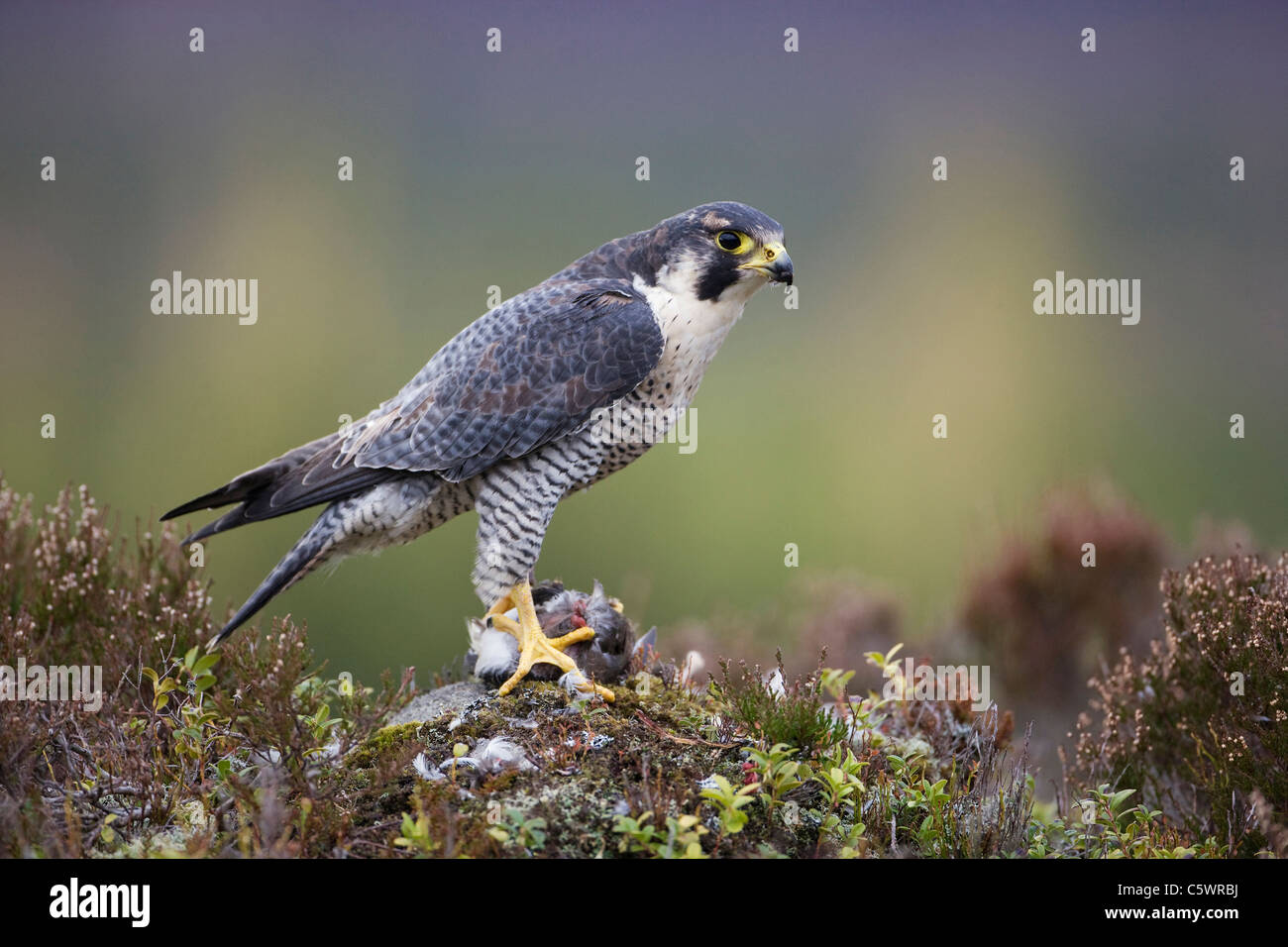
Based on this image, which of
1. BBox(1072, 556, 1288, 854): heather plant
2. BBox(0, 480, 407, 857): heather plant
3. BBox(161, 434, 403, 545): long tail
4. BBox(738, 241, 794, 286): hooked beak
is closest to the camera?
BBox(0, 480, 407, 857): heather plant

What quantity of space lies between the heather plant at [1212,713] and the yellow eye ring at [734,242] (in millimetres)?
1680

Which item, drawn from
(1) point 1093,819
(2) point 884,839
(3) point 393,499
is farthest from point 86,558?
(1) point 1093,819

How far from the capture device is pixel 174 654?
3.21 m

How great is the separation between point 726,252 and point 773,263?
0.49ft

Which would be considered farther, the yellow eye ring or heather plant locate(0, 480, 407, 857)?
the yellow eye ring

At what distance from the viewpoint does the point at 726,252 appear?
2.98 meters

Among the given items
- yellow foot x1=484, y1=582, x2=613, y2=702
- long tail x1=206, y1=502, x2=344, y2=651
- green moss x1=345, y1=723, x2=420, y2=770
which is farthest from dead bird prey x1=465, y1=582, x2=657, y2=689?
long tail x1=206, y1=502, x2=344, y2=651

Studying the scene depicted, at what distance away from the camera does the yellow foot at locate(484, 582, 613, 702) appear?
297 centimetres

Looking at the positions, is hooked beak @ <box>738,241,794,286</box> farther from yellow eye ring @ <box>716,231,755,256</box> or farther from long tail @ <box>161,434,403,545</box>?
long tail @ <box>161,434,403,545</box>

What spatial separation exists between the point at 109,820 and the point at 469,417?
1.38 meters

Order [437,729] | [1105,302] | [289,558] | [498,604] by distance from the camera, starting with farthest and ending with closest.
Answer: [1105,302]
[498,604]
[289,558]
[437,729]

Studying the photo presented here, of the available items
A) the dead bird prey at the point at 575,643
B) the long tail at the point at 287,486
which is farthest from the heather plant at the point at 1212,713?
the long tail at the point at 287,486

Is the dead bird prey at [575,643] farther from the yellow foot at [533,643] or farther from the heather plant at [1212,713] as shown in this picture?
the heather plant at [1212,713]
